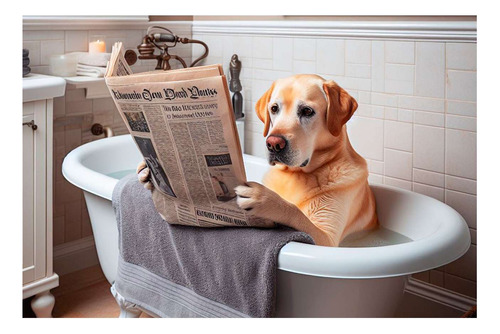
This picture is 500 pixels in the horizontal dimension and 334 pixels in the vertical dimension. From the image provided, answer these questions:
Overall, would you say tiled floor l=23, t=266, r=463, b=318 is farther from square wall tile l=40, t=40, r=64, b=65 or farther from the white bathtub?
square wall tile l=40, t=40, r=64, b=65

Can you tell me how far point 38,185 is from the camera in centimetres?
209

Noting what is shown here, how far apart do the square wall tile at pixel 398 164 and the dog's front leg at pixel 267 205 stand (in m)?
0.77

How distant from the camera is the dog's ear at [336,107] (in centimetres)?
154

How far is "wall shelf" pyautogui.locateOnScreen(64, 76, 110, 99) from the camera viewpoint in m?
2.31

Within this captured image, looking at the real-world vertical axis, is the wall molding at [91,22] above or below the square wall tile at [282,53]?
above

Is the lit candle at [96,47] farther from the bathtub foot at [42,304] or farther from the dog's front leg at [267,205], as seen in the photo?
the dog's front leg at [267,205]

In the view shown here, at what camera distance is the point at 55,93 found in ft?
6.82

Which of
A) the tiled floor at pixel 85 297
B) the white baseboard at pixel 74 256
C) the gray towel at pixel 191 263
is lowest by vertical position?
the tiled floor at pixel 85 297

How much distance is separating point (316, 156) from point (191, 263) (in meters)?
0.43

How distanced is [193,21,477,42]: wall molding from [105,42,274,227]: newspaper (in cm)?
92

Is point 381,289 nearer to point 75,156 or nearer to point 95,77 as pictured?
point 75,156

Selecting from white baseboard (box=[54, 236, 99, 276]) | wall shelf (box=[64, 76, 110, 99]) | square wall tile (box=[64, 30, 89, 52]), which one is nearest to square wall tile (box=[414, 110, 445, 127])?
wall shelf (box=[64, 76, 110, 99])

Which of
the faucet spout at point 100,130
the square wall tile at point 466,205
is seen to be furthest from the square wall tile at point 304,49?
the faucet spout at point 100,130

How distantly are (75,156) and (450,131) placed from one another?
1.26m
